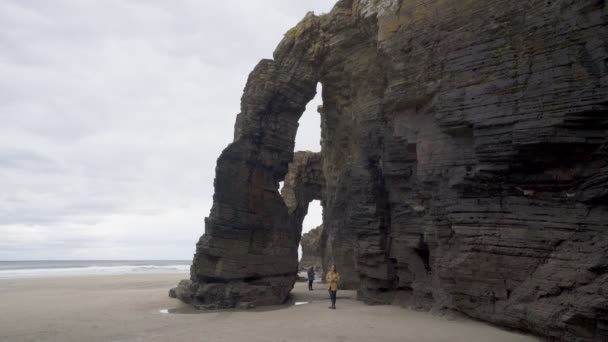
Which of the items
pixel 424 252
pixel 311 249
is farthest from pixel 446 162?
pixel 311 249

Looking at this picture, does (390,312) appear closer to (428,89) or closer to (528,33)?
(428,89)

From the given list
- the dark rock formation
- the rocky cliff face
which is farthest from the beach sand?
the dark rock formation

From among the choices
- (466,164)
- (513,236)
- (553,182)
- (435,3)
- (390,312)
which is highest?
(435,3)

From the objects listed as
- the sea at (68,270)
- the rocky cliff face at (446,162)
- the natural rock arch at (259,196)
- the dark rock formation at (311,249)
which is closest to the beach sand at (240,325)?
the rocky cliff face at (446,162)

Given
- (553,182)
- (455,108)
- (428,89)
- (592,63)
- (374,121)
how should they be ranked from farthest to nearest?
1. (374,121)
2. (428,89)
3. (455,108)
4. (553,182)
5. (592,63)

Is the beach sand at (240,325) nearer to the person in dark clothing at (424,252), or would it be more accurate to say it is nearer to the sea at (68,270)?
the person in dark clothing at (424,252)

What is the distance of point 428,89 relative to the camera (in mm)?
17719

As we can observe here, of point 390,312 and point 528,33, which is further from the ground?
point 528,33

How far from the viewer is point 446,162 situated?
16984mm

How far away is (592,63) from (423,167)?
7050 millimetres

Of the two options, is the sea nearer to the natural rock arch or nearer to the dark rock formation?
the dark rock formation

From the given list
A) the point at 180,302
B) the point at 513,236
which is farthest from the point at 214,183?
the point at 513,236

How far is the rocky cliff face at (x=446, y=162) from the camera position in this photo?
12609 mm

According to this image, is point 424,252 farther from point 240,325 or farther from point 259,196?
point 259,196
